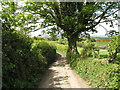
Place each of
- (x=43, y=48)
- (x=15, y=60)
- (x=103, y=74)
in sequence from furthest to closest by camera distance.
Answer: (x=43, y=48), (x=103, y=74), (x=15, y=60)

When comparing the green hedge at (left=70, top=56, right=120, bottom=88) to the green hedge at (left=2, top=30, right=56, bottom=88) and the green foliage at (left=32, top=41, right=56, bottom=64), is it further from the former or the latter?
the green foliage at (left=32, top=41, right=56, bottom=64)

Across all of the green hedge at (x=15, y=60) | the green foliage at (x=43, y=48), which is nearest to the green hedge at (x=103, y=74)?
the green hedge at (x=15, y=60)

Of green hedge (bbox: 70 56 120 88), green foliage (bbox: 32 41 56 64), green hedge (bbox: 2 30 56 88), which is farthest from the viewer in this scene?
green foliage (bbox: 32 41 56 64)

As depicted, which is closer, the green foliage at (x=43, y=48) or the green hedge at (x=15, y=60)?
the green hedge at (x=15, y=60)

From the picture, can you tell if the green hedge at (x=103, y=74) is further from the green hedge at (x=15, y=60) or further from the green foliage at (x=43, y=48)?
the green foliage at (x=43, y=48)

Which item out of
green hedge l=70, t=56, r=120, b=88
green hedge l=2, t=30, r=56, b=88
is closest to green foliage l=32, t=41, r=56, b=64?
green hedge l=2, t=30, r=56, b=88

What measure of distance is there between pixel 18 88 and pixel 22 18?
991 centimetres

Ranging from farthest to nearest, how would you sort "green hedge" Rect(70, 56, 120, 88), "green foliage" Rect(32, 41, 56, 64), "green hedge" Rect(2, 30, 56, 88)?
"green foliage" Rect(32, 41, 56, 64), "green hedge" Rect(70, 56, 120, 88), "green hedge" Rect(2, 30, 56, 88)

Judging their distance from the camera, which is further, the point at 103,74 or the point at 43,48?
the point at 43,48

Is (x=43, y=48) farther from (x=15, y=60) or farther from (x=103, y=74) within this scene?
(x=103, y=74)

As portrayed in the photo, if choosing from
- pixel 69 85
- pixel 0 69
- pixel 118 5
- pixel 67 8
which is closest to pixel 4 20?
pixel 0 69

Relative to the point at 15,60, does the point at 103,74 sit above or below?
below

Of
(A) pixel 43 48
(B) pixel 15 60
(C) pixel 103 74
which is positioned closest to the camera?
(B) pixel 15 60

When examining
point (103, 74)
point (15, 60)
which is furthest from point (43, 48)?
point (103, 74)
